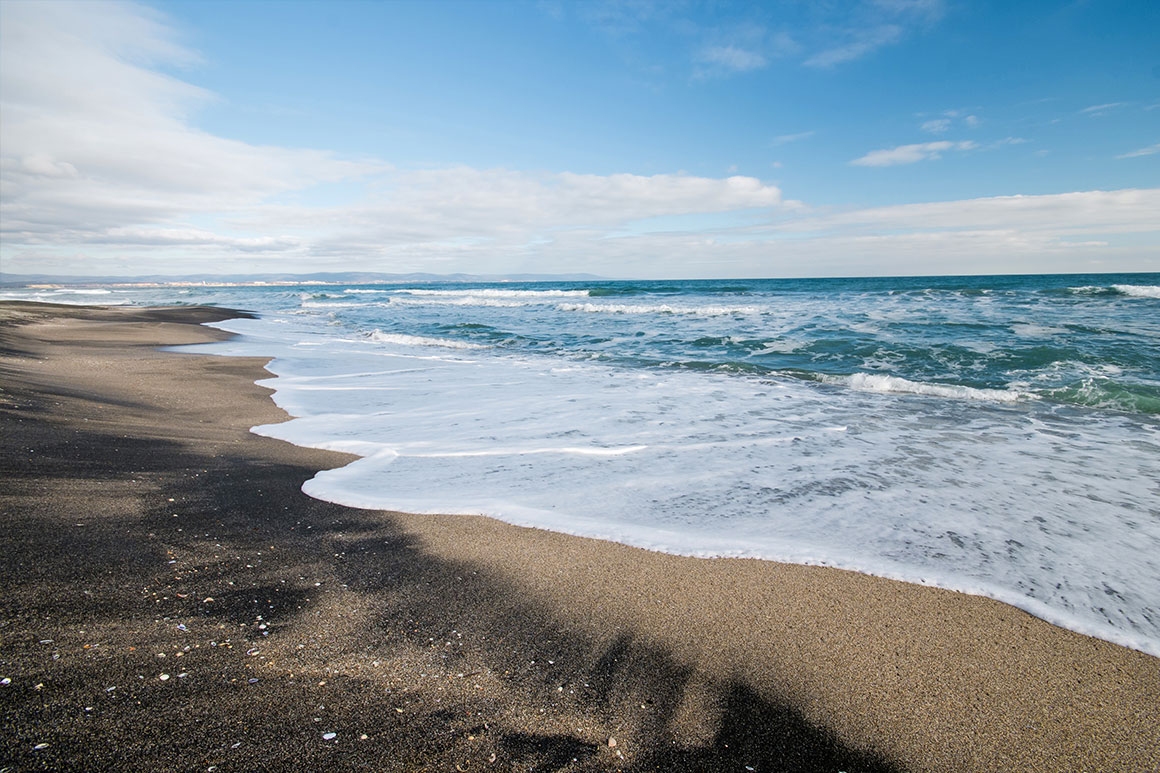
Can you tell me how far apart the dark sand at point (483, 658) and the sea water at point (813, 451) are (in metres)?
0.44

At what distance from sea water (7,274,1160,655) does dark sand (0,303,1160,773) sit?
0.44m

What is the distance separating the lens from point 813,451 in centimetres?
534

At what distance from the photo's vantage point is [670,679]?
2.14m

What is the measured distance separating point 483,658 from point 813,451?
4.20 metres

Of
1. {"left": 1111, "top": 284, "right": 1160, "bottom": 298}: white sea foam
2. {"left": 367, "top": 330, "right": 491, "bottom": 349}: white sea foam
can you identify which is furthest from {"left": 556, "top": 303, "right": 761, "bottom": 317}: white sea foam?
{"left": 1111, "top": 284, "right": 1160, "bottom": 298}: white sea foam

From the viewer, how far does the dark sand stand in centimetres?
173

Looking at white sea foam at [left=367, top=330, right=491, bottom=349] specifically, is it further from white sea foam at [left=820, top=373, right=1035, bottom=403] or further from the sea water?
white sea foam at [left=820, top=373, right=1035, bottom=403]

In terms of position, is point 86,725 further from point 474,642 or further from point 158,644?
point 474,642

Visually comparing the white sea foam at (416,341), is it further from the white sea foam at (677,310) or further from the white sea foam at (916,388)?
the white sea foam at (677,310)

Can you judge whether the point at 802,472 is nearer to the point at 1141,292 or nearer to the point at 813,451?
the point at 813,451

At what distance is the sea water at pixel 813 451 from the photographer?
3.27 metres

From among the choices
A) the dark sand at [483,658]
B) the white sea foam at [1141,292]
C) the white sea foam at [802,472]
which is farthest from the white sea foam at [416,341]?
the white sea foam at [1141,292]

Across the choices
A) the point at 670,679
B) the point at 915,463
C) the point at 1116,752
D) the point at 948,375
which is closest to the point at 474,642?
the point at 670,679

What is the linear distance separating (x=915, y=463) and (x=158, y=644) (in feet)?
18.5
